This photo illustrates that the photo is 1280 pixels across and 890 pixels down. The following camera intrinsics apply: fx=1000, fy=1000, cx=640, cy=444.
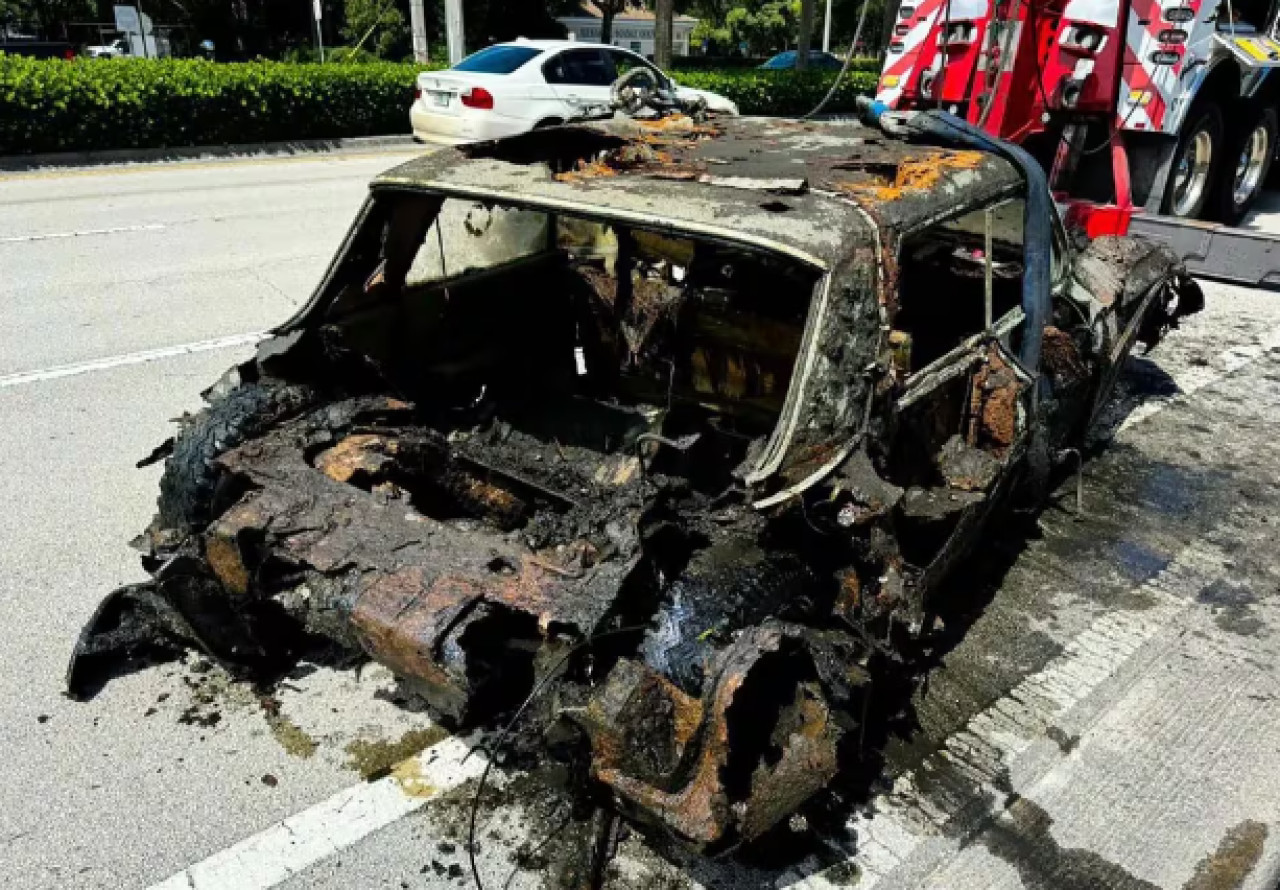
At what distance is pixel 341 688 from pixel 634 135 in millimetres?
2470

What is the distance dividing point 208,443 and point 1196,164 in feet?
31.7

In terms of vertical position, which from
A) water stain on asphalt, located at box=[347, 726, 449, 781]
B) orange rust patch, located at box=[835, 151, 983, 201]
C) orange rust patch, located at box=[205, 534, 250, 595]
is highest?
orange rust patch, located at box=[835, 151, 983, 201]

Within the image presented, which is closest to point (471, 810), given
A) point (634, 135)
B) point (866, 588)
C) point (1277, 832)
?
point (866, 588)

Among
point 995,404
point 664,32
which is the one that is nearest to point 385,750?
point 995,404

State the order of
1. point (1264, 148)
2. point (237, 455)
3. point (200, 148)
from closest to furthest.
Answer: point (237, 455)
point (1264, 148)
point (200, 148)

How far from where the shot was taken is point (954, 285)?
4703 mm

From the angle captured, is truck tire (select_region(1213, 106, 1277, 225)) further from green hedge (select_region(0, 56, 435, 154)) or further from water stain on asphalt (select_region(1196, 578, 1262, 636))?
green hedge (select_region(0, 56, 435, 154))

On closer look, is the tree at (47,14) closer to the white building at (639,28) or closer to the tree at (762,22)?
the white building at (639,28)

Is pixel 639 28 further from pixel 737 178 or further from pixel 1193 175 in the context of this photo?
pixel 737 178

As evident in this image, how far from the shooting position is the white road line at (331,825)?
2744mm

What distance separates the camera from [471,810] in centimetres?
298

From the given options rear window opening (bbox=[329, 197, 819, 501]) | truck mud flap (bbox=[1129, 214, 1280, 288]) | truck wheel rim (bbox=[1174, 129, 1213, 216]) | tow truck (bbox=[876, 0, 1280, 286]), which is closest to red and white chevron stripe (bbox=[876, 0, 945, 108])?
tow truck (bbox=[876, 0, 1280, 286])

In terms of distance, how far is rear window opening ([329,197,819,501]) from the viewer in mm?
3973

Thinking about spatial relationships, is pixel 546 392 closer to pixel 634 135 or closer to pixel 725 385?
pixel 725 385
